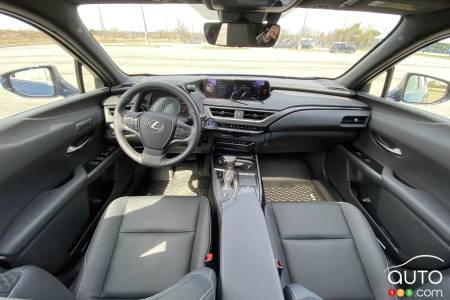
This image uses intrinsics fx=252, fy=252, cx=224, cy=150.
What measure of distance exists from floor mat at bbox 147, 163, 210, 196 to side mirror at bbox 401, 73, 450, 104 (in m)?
1.90

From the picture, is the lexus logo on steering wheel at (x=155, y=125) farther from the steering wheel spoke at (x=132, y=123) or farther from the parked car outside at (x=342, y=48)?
the parked car outside at (x=342, y=48)

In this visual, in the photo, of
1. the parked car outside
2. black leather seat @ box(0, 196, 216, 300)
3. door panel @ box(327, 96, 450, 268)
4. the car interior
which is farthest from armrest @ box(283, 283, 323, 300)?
the parked car outside

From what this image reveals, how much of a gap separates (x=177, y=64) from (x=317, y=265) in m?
2.19

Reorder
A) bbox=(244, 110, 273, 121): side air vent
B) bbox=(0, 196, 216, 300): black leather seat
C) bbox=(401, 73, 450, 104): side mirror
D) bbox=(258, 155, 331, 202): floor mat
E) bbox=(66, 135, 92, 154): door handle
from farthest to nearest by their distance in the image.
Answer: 1. bbox=(258, 155, 331, 202): floor mat
2. bbox=(244, 110, 273, 121): side air vent
3. bbox=(401, 73, 450, 104): side mirror
4. bbox=(66, 135, 92, 154): door handle
5. bbox=(0, 196, 216, 300): black leather seat

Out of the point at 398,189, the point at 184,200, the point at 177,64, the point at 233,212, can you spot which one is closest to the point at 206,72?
the point at 177,64

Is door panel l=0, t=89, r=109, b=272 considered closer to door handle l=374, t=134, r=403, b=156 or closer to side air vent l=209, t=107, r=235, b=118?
side air vent l=209, t=107, r=235, b=118

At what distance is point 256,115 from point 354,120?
31.7 inches

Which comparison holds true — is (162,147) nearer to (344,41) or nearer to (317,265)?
(317,265)

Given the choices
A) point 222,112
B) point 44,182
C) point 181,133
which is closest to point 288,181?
point 222,112

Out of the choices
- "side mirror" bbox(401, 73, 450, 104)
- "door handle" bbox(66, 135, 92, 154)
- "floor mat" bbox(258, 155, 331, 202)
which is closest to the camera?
"door handle" bbox(66, 135, 92, 154)

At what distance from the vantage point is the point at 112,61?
206 centimetres

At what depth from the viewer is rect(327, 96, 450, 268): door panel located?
1.37 metres

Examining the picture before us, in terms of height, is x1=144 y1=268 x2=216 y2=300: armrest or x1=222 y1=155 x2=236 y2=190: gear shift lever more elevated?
x1=144 y1=268 x2=216 y2=300: armrest

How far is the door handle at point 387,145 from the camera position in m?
1.74
